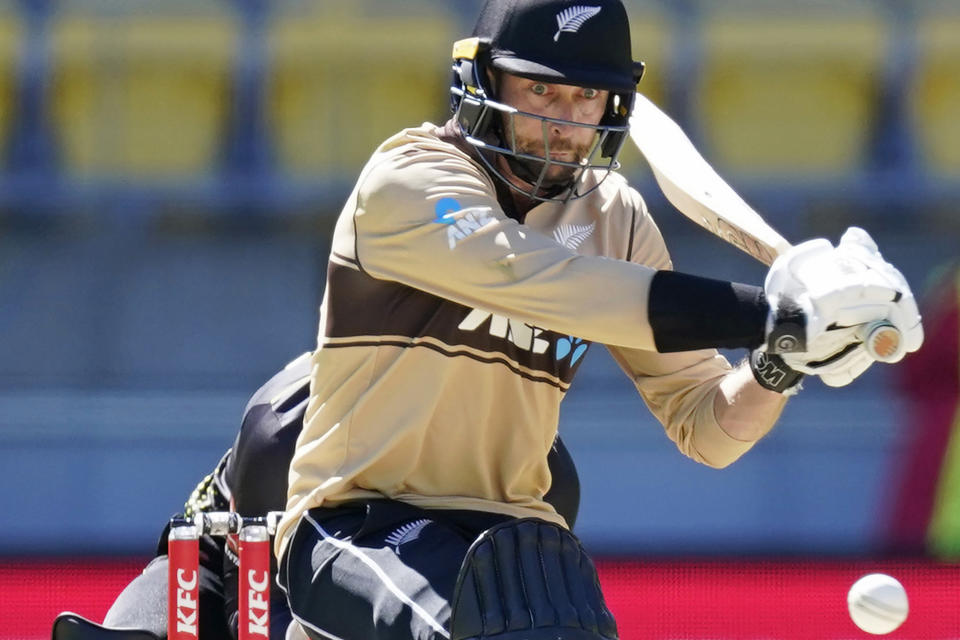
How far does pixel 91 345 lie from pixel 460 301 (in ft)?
14.3

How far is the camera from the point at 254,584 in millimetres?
2043

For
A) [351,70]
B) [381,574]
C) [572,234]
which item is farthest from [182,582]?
[351,70]

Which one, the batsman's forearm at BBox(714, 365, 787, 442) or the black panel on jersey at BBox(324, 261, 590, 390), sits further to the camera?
the batsman's forearm at BBox(714, 365, 787, 442)

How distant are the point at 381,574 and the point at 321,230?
4.39 metres

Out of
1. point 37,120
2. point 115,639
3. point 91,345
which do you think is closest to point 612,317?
point 115,639

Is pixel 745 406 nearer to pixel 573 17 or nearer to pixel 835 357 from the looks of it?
pixel 835 357

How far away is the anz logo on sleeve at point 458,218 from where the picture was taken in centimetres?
195

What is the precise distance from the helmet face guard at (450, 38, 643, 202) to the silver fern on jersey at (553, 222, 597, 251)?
0.05 metres

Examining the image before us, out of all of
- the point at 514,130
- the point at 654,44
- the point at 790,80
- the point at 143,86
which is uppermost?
the point at 514,130

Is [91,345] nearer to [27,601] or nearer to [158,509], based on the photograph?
[158,509]

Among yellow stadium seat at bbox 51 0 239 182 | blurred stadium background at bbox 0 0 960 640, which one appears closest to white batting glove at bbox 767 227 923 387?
blurred stadium background at bbox 0 0 960 640

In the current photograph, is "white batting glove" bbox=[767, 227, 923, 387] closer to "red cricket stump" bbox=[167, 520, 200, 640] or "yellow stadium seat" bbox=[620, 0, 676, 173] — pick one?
"red cricket stump" bbox=[167, 520, 200, 640]

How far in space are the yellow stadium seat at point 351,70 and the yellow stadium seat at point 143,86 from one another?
0.77ft

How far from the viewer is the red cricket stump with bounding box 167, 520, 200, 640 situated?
6.70 ft
